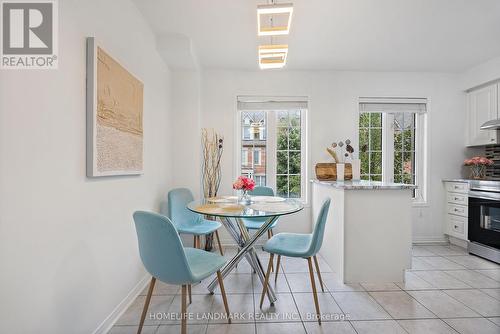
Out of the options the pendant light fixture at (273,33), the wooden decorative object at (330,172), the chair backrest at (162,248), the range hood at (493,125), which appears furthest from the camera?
the wooden decorative object at (330,172)

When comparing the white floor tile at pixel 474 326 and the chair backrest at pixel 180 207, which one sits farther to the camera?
the chair backrest at pixel 180 207

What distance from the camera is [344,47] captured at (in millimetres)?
2961

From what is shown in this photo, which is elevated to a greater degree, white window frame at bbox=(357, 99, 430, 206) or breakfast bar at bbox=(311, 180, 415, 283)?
white window frame at bbox=(357, 99, 430, 206)

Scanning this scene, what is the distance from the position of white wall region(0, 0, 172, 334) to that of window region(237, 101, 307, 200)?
6.42ft

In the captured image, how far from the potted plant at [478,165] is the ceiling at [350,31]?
1.31 meters

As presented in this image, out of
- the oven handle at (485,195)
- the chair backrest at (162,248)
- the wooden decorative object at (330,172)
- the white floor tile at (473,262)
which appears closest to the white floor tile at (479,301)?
the white floor tile at (473,262)

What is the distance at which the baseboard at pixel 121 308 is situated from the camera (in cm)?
168

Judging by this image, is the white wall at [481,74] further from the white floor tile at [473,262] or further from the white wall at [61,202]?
the white wall at [61,202]

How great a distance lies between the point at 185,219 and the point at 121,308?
1.10 m

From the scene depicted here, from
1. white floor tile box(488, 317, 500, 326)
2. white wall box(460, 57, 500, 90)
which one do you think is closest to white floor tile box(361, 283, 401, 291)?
white floor tile box(488, 317, 500, 326)

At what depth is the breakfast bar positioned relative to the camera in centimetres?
245

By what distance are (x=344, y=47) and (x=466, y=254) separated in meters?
3.08

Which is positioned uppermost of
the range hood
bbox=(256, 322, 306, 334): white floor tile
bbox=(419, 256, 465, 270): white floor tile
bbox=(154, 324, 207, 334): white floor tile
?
the range hood

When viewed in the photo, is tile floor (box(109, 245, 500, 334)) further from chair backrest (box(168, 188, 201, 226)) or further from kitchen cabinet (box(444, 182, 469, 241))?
kitchen cabinet (box(444, 182, 469, 241))
